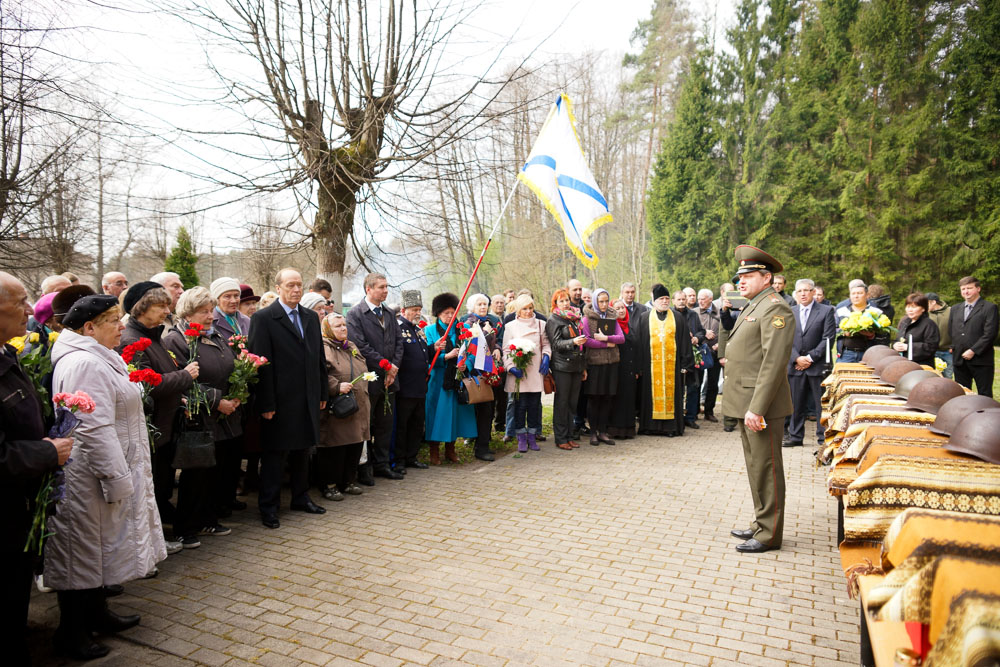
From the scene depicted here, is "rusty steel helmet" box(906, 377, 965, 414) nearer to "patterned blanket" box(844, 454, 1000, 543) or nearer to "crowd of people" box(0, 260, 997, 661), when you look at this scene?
"crowd of people" box(0, 260, 997, 661)

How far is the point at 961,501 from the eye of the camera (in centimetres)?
271

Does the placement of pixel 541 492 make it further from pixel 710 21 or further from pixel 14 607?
pixel 710 21

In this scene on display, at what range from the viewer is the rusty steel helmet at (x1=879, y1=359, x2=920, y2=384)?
552 cm

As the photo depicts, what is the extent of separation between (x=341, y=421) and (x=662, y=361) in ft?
18.1

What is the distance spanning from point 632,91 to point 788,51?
7.19 meters

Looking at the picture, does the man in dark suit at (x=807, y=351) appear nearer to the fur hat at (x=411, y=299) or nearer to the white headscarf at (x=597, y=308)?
the white headscarf at (x=597, y=308)

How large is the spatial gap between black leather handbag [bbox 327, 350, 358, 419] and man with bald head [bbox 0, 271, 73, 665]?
3237 millimetres

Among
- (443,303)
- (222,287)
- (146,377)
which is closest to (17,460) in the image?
(146,377)

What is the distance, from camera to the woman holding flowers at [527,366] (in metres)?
8.79

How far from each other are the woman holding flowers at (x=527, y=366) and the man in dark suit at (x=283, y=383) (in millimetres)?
3412

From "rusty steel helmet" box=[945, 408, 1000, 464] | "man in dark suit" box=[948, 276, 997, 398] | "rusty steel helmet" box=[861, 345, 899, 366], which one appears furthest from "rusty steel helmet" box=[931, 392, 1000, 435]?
"man in dark suit" box=[948, 276, 997, 398]

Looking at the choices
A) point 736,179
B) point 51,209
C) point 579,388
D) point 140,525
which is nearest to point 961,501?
point 140,525

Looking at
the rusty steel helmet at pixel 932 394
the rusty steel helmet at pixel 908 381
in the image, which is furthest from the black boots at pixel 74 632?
the rusty steel helmet at pixel 908 381

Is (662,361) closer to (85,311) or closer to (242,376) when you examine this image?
(242,376)
